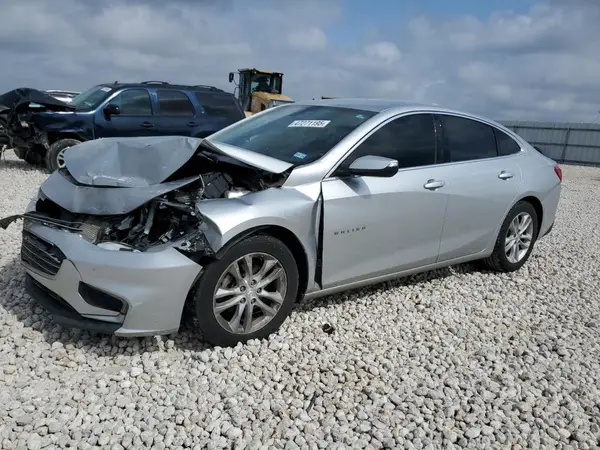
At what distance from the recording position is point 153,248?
3227 millimetres

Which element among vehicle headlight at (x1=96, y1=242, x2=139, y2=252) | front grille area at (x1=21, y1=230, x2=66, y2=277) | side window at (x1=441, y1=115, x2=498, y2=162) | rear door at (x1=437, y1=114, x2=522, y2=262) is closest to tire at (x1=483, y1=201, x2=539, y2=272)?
rear door at (x1=437, y1=114, x2=522, y2=262)

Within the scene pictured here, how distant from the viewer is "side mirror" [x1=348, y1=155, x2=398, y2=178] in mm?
3752

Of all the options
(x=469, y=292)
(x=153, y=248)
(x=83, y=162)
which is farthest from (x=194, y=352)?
(x=469, y=292)

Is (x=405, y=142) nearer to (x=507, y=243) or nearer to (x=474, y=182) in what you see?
(x=474, y=182)

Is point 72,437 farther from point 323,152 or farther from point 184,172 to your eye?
point 323,152

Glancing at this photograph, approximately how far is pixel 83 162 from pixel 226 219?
133 centimetres

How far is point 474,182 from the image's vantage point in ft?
15.6

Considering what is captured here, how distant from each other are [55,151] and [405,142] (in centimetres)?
794

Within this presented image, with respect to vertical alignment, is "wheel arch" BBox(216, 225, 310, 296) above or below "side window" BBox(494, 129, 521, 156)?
below

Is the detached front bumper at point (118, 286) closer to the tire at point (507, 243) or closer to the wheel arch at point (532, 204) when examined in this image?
the wheel arch at point (532, 204)

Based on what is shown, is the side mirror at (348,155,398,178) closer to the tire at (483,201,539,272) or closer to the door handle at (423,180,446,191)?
the door handle at (423,180,446,191)

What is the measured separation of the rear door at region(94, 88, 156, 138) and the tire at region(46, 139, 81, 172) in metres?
0.54

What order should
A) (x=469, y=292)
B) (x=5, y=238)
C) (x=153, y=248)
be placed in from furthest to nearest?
(x=5, y=238)
(x=469, y=292)
(x=153, y=248)

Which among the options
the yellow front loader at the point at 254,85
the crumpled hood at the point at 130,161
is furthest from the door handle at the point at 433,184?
the yellow front loader at the point at 254,85
